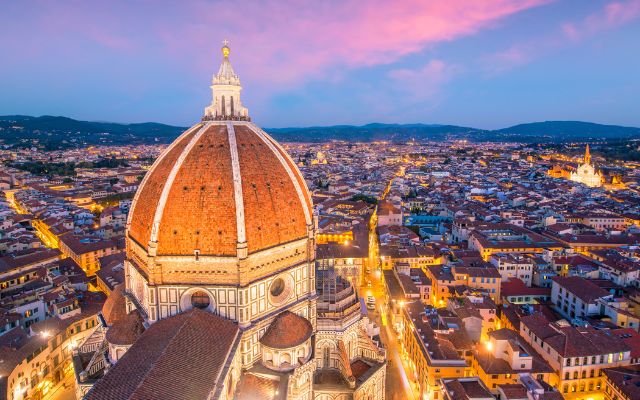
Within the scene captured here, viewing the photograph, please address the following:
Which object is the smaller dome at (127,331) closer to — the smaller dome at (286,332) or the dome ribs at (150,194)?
the dome ribs at (150,194)

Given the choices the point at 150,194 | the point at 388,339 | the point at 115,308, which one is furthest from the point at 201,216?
the point at 388,339

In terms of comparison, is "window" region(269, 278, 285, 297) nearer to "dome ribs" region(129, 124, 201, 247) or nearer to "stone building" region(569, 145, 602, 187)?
"dome ribs" region(129, 124, 201, 247)

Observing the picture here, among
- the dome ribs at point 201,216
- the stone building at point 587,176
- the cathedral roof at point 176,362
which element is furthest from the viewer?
the stone building at point 587,176

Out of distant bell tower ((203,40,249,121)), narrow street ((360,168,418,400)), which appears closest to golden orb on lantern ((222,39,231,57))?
distant bell tower ((203,40,249,121))

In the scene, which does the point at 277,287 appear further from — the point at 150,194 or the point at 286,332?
the point at 150,194

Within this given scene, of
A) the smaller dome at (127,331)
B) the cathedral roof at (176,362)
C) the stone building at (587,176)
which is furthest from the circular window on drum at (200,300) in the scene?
the stone building at (587,176)

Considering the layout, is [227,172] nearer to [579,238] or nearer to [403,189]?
[579,238]
